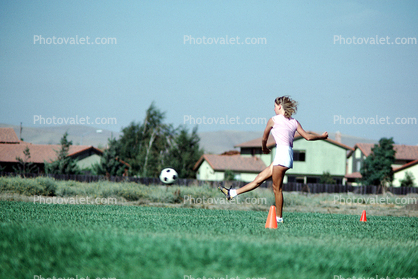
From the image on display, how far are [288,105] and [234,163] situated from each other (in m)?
51.5

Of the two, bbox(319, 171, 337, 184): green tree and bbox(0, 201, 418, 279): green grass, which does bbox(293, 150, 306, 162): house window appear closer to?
bbox(319, 171, 337, 184): green tree

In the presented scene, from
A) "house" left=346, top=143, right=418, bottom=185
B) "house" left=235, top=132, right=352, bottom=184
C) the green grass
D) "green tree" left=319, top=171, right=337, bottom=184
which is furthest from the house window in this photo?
the green grass

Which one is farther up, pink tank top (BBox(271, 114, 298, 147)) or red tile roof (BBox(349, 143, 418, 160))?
red tile roof (BBox(349, 143, 418, 160))

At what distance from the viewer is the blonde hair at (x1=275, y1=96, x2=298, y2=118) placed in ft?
23.8

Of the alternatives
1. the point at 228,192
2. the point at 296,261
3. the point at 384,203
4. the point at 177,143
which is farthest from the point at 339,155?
the point at 296,261

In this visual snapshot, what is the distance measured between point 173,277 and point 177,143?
171ft

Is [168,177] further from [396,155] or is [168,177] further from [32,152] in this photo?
[396,155]

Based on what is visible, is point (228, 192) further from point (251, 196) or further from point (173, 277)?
point (251, 196)

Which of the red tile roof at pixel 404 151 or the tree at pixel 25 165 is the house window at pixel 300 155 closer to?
the red tile roof at pixel 404 151

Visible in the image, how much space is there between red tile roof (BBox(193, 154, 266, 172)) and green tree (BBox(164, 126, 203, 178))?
165 cm

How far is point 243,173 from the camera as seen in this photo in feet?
189

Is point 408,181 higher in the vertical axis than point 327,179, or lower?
higher

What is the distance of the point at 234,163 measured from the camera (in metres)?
58.6

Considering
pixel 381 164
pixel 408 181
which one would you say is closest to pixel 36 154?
pixel 381 164
